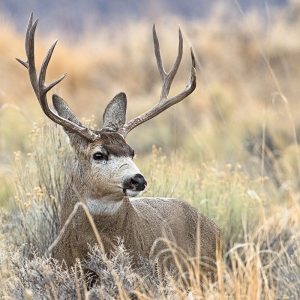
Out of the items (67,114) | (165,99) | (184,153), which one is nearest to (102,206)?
(67,114)

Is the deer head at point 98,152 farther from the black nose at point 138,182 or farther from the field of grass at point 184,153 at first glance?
the field of grass at point 184,153

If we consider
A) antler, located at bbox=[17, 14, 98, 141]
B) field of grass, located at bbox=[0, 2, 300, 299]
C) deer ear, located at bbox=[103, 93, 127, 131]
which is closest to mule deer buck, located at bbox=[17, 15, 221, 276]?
antler, located at bbox=[17, 14, 98, 141]

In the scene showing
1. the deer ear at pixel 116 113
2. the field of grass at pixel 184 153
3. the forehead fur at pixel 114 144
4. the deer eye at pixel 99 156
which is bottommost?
the field of grass at pixel 184 153

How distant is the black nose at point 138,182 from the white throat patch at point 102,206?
0.35m

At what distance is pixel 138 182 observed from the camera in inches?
258

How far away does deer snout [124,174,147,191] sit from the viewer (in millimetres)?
6527

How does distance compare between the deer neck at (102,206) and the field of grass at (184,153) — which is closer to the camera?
the field of grass at (184,153)

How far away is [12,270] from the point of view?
679 centimetres

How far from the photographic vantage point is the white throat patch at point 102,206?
687cm

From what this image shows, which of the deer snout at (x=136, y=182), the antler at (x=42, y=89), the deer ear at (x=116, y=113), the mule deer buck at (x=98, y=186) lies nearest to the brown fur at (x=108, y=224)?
the mule deer buck at (x=98, y=186)

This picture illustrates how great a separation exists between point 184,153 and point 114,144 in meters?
7.52

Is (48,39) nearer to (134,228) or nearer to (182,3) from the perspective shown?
(134,228)

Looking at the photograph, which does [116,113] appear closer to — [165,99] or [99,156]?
[165,99]

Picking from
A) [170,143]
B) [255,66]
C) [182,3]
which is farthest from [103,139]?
[182,3]
